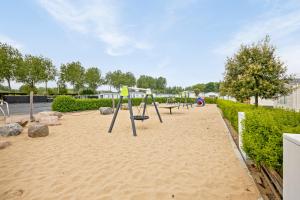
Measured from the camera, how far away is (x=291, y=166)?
5.92 ft

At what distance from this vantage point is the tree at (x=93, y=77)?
52.2m

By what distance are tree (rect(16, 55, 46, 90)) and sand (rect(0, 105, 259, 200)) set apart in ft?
116

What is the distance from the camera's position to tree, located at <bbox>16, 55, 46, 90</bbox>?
35.4 metres

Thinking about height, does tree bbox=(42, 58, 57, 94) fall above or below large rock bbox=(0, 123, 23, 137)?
above

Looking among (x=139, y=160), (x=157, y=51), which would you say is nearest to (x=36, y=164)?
(x=139, y=160)

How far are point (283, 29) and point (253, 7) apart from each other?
81.5 inches

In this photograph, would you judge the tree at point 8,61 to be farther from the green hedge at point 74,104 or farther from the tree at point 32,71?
the green hedge at point 74,104

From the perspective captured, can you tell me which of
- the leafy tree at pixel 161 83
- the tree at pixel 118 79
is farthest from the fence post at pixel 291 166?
the leafy tree at pixel 161 83

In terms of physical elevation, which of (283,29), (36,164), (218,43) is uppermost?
(218,43)

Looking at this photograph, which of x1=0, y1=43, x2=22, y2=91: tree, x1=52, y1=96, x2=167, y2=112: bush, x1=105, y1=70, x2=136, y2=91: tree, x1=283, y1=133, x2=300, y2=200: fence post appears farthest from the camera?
x1=105, y1=70, x2=136, y2=91: tree

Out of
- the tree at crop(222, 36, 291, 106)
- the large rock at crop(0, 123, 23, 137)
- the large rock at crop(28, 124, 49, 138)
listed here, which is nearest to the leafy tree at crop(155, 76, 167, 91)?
the tree at crop(222, 36, 291, 106)

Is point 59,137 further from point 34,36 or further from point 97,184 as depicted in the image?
point 34,36

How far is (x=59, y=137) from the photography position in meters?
7.30

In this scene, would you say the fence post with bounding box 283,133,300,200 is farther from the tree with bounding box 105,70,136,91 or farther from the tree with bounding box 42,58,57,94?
the tree with bounding box 105,70,136,91
